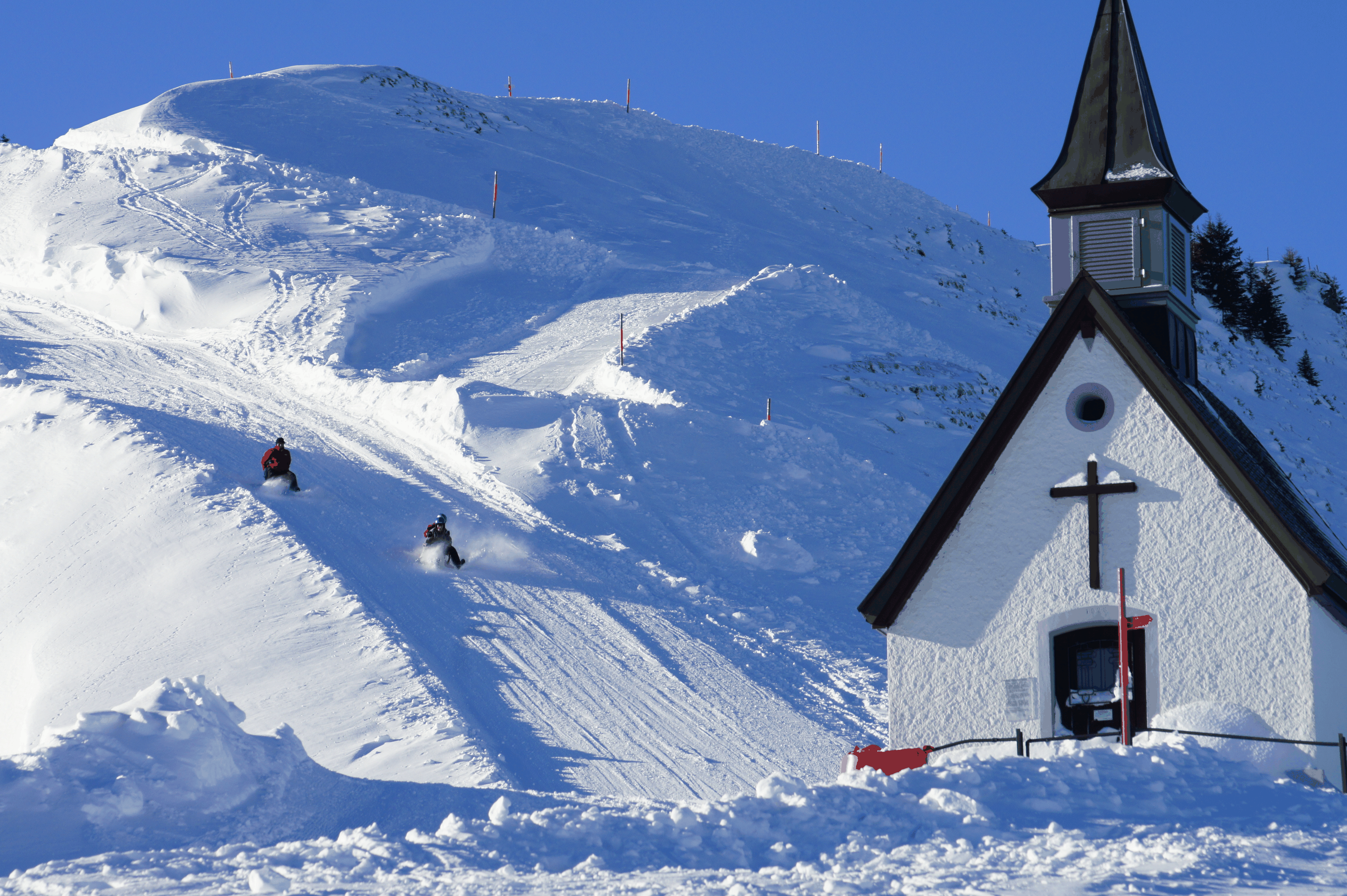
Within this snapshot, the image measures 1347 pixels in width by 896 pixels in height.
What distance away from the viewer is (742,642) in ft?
68.5

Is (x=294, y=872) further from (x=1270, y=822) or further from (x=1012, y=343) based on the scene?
(x=1012, y=343)

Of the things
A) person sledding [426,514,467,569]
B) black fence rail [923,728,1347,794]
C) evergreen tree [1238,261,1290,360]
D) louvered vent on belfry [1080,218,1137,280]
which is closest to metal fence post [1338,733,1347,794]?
black fence rail [923,728,1347,794]

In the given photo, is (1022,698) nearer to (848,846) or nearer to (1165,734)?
(1165,734)

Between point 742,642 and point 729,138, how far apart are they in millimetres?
43597

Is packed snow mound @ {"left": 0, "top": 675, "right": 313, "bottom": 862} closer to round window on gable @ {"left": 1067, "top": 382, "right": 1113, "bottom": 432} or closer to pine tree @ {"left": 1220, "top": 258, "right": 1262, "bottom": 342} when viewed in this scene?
round window on gable @ {"left": 1067, "top": 382, "right": 1113, "bottom": 432}

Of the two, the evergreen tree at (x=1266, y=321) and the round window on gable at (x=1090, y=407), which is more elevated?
the evergreen tree at (x=1266, y=321)

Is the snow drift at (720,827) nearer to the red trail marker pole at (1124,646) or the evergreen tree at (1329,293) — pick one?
the red trail marker pole at (1124,646)

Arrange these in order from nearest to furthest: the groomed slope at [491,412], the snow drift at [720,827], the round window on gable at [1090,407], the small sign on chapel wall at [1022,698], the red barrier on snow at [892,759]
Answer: the snow drift at [720,827] < the red barrier on snow at [892,759] < the small sign on chapel wall at [1022,698] < the round window on gable at [1090,407] < the groomed slope at [491,412]

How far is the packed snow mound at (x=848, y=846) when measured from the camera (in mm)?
8938

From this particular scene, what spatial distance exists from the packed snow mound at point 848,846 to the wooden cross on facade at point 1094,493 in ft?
10.4

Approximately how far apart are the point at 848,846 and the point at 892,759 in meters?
4.13

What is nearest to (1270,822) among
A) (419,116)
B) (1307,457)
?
(1307,457)

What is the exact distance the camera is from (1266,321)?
158 ft

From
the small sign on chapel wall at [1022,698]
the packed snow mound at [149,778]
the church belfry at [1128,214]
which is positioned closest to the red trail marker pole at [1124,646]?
the small sign on chapel wall at [1022,698]
